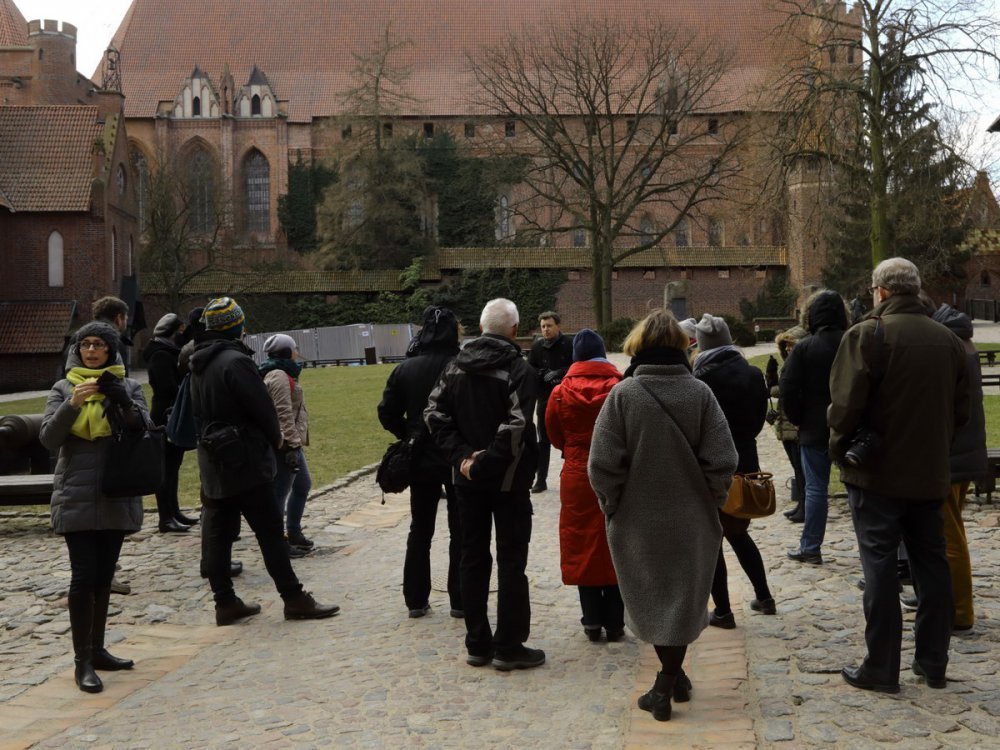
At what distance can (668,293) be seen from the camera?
39.1 metres

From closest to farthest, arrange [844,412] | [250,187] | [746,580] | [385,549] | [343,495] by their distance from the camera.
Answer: [844,412], [746,580], [385,549], [343,495], [250,187]

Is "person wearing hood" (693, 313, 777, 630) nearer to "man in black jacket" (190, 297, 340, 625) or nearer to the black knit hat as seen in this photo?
"man in black jacket" (190, 297, 340, 625)

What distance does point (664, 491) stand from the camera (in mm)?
4598

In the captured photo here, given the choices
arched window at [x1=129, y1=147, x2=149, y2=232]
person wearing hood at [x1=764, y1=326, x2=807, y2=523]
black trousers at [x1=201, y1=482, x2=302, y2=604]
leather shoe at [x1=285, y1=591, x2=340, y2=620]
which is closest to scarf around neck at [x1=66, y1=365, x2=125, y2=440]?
black trousers at [x1=201, y1=482, x2=302, y2=604]

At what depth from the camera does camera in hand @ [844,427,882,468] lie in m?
4.68

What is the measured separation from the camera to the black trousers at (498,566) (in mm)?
5363

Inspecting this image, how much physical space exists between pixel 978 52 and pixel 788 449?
15.5 metres

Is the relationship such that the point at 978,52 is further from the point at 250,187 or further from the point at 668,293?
the point at 250,187

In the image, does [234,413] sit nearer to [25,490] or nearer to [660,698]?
[660,698]

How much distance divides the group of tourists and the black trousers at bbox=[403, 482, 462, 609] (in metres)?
0.01

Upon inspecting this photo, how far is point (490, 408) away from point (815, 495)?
2.85 meters

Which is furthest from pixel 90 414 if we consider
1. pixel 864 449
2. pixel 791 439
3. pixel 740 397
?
pixel 791 439

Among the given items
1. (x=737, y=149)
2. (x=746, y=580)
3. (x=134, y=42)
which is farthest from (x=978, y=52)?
(x=134, y=42)

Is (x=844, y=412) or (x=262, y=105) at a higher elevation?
(x=262, y=105)
